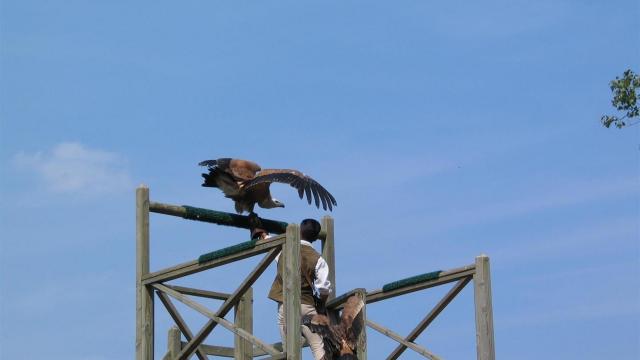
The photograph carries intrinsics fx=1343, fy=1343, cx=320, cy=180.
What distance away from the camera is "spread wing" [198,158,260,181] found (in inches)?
397

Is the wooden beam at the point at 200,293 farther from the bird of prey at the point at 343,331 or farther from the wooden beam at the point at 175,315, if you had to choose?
the bird of prey at the point at 343,331

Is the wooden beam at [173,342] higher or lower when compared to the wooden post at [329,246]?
lower

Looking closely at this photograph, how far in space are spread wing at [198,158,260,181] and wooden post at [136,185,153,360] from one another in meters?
0.76

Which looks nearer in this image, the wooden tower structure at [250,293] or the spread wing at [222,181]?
the wooden tower structure at [250,293]

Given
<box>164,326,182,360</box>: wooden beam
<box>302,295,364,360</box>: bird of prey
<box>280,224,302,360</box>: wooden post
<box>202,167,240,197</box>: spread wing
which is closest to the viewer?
<box>280,224,302,360</box>: wooden post

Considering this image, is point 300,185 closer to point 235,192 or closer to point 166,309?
point 235,192

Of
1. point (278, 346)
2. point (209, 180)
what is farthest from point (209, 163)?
point (278, 346)

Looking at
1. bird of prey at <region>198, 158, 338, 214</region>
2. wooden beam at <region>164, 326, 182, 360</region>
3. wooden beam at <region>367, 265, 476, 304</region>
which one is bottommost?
wooden beam at <region>164, 326, 182, 360</region>

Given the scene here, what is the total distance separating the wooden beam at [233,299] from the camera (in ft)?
28.7

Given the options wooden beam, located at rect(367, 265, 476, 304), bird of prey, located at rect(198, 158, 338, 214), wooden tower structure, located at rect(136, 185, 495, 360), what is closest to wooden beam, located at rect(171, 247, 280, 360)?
wooden tower structure, located at rect(136, 185, 495, 360)

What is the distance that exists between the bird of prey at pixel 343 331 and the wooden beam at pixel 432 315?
119 centimetres

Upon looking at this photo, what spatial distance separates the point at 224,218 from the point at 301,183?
0.62 meters

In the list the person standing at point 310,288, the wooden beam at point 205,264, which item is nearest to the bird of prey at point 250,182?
the person standing at point 310,288

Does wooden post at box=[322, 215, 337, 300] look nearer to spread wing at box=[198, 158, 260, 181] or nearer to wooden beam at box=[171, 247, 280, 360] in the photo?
spread wing at box=[198, 158, 260, 181]
